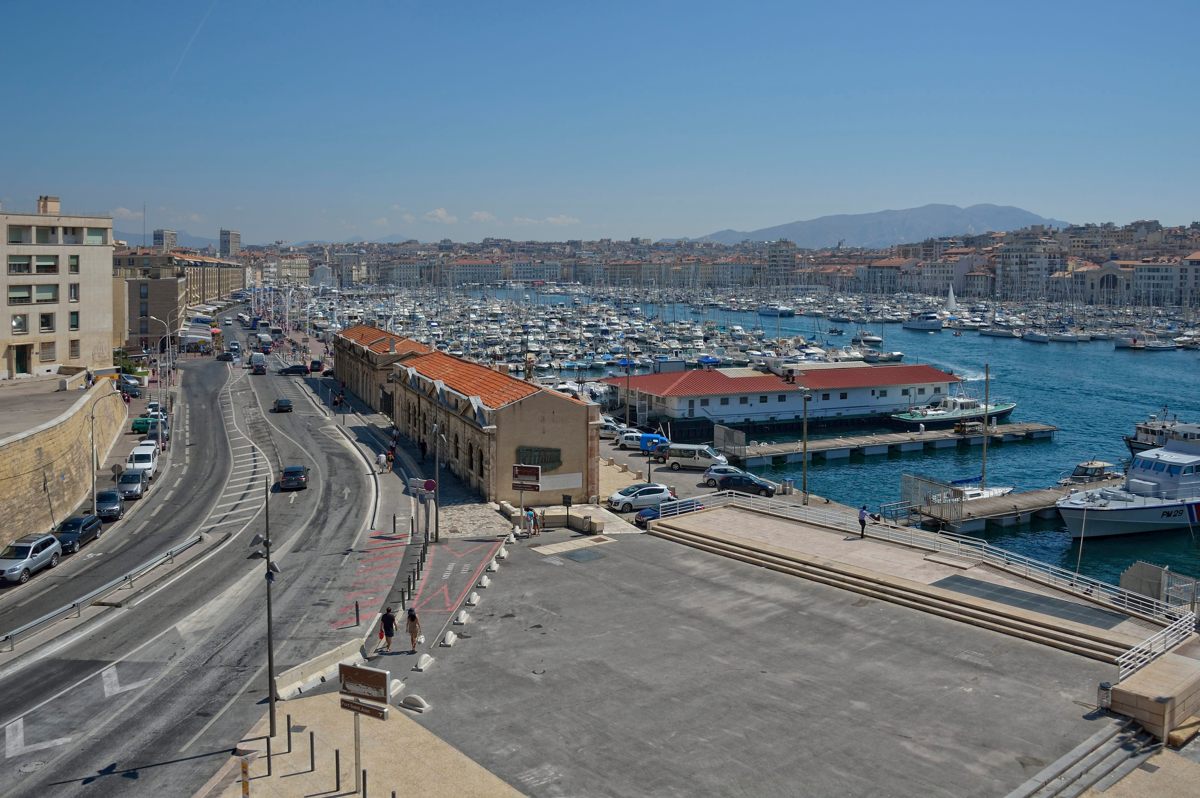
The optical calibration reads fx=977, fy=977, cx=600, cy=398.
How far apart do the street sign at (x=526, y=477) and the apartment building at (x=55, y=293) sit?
3685 cm

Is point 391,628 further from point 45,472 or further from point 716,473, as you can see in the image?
point 716,473

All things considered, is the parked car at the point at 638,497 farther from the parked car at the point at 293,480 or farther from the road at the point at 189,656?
the parked car at the point at 293,480

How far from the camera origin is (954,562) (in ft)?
98.0

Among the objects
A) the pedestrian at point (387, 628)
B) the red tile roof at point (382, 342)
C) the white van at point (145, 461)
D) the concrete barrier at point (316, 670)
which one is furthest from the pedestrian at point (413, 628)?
the red tile roof at point (382, 342)

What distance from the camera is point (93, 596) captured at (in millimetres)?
27844

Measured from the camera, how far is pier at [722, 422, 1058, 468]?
65.9 meters

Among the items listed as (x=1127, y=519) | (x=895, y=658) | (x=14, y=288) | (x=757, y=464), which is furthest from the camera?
(x=757, y=464)

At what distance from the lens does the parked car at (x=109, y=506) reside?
124 feet

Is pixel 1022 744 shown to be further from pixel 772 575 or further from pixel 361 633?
pixel 361 633

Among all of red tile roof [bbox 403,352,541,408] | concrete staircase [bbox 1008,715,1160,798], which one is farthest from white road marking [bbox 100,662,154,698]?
red tile roof [bbox 403,352,541,408]

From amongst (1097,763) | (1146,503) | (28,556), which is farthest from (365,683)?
(1146,503)

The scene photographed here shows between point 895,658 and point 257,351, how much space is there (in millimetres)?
97030

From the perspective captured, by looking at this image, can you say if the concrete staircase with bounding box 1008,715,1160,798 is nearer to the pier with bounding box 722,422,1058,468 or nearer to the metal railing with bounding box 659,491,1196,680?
the metal railing with bounding box 659,491,1196,680

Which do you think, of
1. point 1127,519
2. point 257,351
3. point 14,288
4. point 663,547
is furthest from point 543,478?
point 257,351
